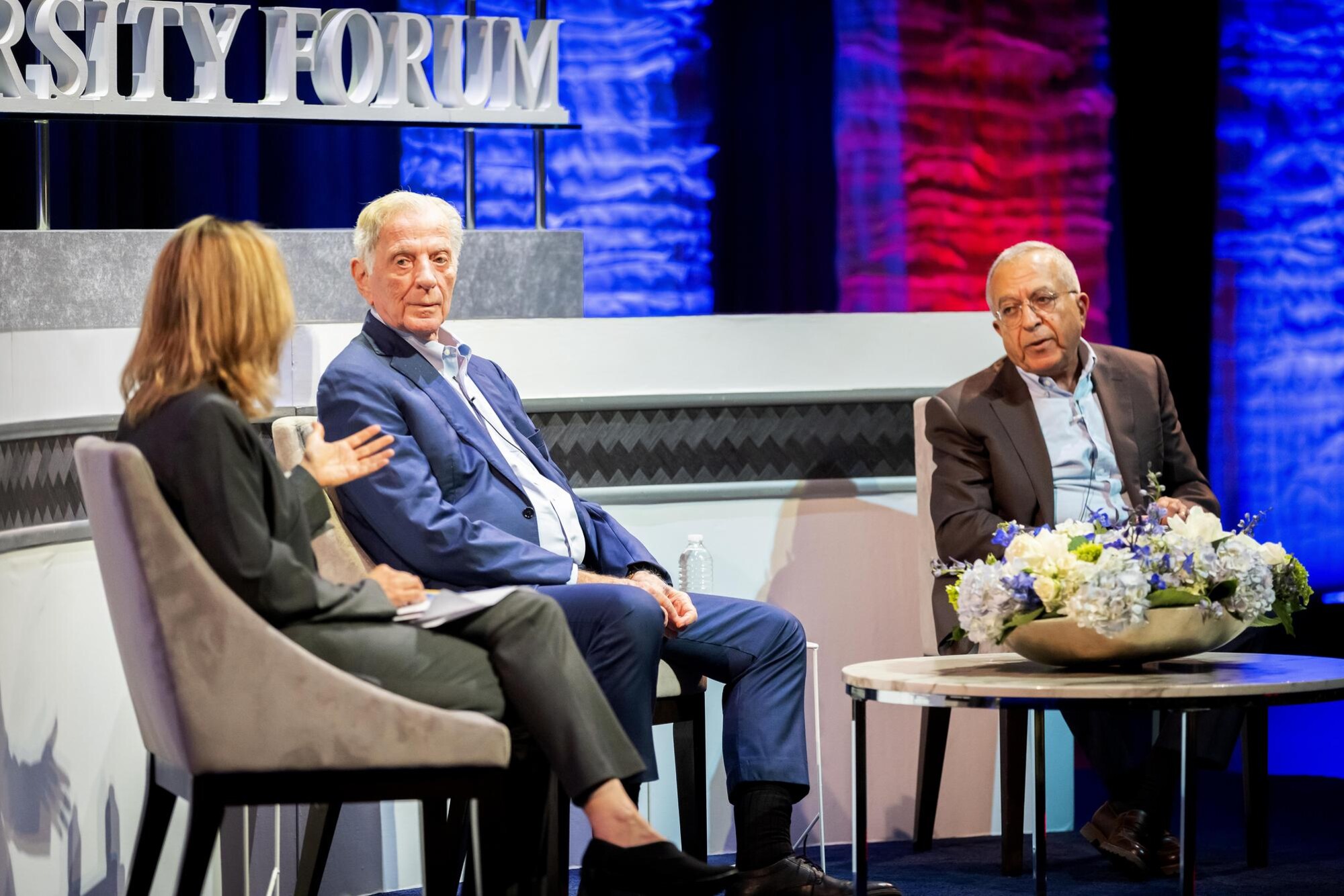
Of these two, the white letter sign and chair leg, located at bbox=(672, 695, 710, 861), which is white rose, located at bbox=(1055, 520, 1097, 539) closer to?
chair leg, located at bbox=(672, 695, 710, 861)

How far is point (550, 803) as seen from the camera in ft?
8.97

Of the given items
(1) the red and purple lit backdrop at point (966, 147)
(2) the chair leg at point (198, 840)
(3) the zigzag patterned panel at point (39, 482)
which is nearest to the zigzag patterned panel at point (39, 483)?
(3) the zigzag patterned panel at point (39, 482)

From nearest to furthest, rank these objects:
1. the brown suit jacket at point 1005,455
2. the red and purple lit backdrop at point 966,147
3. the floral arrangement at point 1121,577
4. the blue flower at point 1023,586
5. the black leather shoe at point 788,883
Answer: the floral arrangement at point 1121,577, the blue flower at point 1023,586, the black leather shoe at point 788,883, the brown suit jacket at point 1005,455, the red and purple lit backdrop at point 966,147

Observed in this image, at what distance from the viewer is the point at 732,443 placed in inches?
161

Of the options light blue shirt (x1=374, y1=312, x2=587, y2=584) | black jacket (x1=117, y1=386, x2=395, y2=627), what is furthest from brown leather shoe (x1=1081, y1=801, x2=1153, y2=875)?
black jacket (x1=117, y1=386, x2=395, y2=627)

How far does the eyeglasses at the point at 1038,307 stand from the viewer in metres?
3.89

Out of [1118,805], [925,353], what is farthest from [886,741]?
[925,353]

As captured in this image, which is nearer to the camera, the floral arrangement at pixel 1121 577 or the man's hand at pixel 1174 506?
the floral arrangement at pixel 1121 577

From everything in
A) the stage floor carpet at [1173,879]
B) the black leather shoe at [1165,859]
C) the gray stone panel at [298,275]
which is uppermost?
the gray stone panel at [298,275]

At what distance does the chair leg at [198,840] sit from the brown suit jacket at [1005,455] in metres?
1.88

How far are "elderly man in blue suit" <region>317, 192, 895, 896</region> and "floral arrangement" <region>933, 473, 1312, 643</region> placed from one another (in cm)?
53

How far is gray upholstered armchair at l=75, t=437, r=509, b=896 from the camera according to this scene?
2.25 meters

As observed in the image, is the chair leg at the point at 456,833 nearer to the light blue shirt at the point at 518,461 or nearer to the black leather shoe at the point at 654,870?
the black leather shoe at the point at 654,870

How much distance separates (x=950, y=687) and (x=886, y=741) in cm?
157
